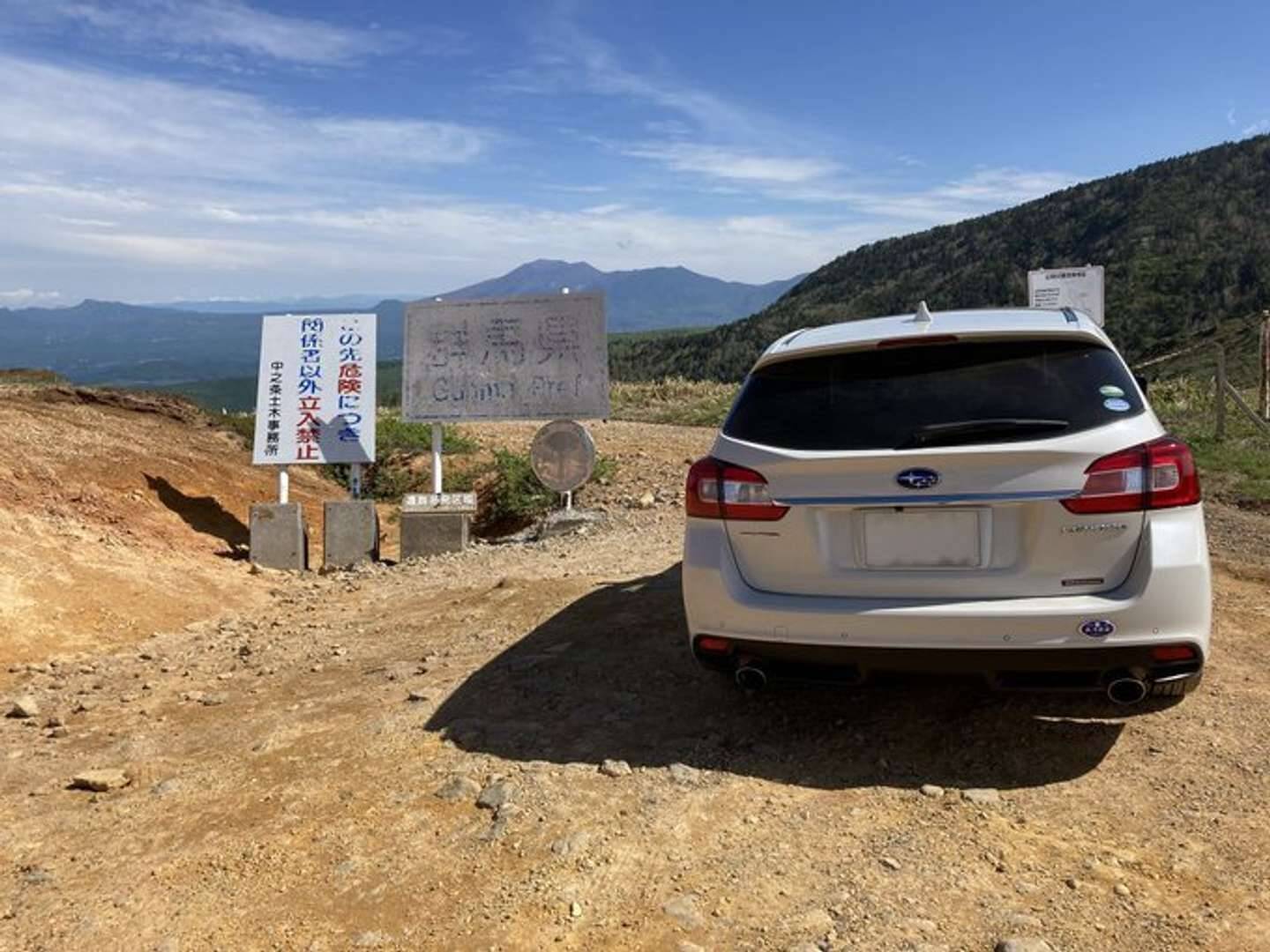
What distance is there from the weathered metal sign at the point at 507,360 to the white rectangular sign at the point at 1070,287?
25.1 ft

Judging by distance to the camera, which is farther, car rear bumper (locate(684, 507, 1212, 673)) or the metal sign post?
the metal sign post

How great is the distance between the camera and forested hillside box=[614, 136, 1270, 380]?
48.7m

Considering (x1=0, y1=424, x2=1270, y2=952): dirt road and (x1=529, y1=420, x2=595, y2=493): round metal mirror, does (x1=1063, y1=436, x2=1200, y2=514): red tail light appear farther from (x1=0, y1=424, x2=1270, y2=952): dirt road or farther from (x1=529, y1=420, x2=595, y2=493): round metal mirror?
(x1=529, y1=420, x2=595, y2=493): round metal mirror

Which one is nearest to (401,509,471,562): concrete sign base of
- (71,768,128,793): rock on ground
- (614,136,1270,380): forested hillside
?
(71,768,128,793): rock on ground

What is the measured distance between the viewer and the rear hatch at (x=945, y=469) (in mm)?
3150

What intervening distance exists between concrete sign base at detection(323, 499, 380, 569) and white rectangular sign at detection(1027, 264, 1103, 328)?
971 centimetres

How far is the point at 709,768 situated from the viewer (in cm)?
355

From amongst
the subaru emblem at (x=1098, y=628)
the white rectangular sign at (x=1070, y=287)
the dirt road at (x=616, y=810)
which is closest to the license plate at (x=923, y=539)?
the subaru emblem at (x=1098, y=628)

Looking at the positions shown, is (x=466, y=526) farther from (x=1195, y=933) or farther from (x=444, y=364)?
(x=1195, y=933)

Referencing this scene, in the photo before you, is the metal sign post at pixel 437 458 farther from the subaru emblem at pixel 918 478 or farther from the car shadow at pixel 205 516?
the subaru emblem at pixel 918 478

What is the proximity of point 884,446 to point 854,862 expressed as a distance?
1.33 m

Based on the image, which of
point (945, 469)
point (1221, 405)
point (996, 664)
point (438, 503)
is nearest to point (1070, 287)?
point (1221, 405)

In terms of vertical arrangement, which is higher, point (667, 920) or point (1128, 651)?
point (1128, 651)

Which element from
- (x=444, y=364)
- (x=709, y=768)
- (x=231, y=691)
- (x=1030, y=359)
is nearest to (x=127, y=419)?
(x=444, y=364)
